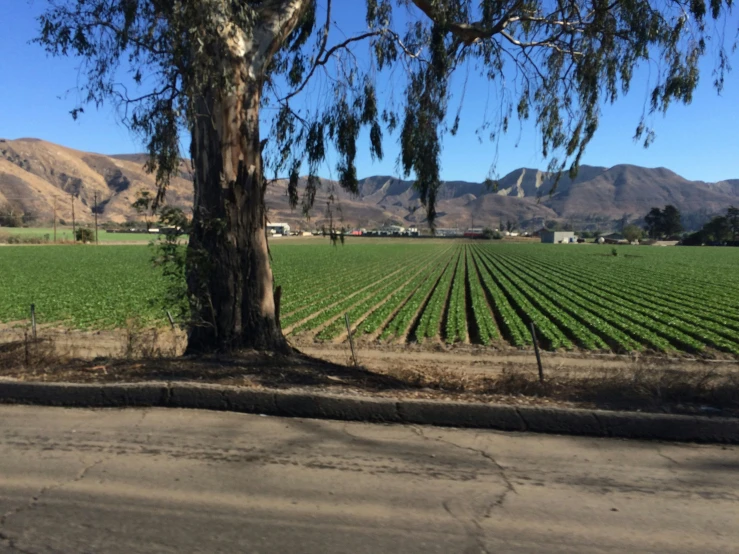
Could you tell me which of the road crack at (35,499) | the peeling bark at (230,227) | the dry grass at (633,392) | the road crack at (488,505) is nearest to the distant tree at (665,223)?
the dry grass at (633,392)

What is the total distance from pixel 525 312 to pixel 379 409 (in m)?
17.3

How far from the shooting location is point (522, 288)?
31.1m

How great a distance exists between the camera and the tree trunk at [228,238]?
777 centimetres

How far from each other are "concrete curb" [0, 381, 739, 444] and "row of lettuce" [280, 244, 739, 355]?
34.0 feet

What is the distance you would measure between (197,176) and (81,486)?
201 inches

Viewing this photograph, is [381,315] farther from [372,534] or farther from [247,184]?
[372,534]

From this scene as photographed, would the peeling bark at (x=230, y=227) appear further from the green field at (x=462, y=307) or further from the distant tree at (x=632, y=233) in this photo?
the distant tree at (x=632, y=233)

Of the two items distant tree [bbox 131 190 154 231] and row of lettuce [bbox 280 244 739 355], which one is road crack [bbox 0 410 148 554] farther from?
row of lettuce [bbox 280 244 739 355]

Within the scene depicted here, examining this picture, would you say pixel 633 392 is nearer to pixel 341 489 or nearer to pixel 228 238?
pixel 341 489

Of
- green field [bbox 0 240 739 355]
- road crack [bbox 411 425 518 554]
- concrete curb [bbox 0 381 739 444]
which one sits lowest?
green field [bbox 0 240 739 355]

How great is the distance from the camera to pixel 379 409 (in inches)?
211

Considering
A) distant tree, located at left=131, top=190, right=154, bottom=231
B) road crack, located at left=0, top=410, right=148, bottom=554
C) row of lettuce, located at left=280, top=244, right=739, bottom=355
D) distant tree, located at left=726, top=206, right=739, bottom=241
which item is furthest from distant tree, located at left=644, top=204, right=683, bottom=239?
road crack, located at left=0, top=410, right=148, bottom=554

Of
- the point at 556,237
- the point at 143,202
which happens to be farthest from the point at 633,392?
the point at 556,237

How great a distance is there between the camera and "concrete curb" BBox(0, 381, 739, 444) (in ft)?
16.6
